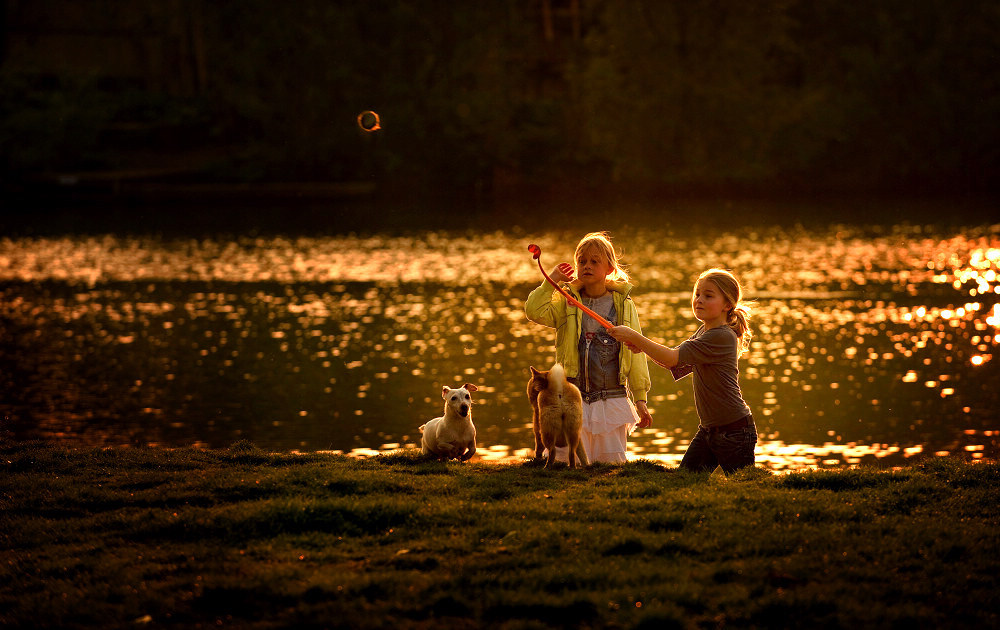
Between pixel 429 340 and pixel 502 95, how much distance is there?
2403 inches

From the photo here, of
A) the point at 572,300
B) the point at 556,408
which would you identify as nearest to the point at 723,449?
the point at 556,408

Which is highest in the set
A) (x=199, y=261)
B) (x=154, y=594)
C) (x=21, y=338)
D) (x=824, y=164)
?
(x=824, y=164)

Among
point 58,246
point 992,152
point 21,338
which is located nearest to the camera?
point 21,338

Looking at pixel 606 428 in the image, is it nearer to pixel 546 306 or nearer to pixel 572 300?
pixel 546 306

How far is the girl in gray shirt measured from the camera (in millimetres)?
9258

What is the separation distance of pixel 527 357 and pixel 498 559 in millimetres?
17986

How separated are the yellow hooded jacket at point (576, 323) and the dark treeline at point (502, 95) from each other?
74.9 m

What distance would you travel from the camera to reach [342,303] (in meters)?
35.0

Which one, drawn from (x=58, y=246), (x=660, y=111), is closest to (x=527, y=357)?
(x=58, y=246)

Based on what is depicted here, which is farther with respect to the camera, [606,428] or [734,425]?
[606,428]

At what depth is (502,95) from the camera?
86812 millimetres

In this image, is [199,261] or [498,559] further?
[199,261]

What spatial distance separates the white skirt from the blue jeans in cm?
55

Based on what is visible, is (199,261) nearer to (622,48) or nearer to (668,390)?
(668,390)
